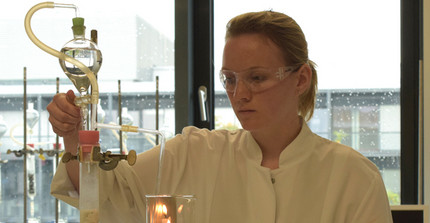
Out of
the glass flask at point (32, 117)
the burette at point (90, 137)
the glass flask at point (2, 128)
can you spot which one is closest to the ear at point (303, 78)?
the burette at point (90, 137)

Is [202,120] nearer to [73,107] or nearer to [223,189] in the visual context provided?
[223,189]

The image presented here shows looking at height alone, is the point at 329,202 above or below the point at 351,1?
below

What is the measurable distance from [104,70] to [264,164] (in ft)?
6.19

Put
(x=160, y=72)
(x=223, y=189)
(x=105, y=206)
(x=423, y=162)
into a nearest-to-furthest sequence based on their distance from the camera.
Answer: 1. (x=105, y=206)
2. (x=223, y=189)
3. (x=423, y=162)
4. (x=160, y=72)

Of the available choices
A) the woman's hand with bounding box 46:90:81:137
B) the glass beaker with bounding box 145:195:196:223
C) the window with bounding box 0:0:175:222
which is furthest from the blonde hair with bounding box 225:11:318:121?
the window with bounding box 0:0:175:222

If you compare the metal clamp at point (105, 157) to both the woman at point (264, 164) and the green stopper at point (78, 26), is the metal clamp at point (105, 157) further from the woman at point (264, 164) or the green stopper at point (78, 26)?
the woman at point (264, 164)

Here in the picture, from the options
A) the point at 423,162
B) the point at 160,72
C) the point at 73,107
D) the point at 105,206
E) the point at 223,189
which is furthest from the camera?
the point at 160,72

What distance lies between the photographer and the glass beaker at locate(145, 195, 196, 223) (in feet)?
3.39

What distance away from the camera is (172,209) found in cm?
104

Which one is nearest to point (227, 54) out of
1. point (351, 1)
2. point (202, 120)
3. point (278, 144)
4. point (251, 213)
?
point (278, 144)

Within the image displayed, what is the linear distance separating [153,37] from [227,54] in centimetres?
185

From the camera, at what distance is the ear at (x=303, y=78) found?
5.36ft

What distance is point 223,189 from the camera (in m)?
1.63

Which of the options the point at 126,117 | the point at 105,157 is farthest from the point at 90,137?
the point at 126,117
